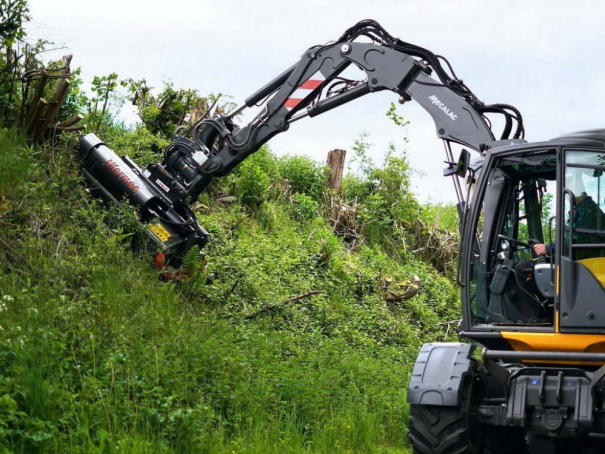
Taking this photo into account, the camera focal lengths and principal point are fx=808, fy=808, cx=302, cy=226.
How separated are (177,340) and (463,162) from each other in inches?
139

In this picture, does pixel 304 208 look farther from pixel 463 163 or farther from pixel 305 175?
pixel 463 163

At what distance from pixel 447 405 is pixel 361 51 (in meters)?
5.57

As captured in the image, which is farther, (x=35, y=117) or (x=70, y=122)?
(x=70, y=122)

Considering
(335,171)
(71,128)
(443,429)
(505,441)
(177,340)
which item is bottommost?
(505,441)

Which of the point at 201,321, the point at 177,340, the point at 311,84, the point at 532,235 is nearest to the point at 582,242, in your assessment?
the point at 532,235

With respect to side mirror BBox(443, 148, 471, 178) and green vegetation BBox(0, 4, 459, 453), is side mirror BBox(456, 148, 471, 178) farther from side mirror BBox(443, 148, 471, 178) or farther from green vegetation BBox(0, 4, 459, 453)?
green vegetation BBox(0, 4, 459, 453)

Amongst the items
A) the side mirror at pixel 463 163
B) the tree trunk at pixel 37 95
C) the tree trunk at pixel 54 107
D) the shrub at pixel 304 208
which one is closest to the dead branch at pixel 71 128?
the tree trunk at pixel 54 107

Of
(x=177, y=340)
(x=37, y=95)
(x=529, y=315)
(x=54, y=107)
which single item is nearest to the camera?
(x=529, y=315)

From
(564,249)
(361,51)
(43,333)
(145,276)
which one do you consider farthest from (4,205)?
(564,249)

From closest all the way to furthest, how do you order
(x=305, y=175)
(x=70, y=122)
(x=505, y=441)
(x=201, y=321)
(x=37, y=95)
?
(x=505, y=441)
(x=201, y=321)
(x=37, y=95)
(x=70, y=122)
(x=305, y=175)

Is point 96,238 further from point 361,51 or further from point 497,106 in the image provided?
point 497,106

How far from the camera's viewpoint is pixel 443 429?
6.75m

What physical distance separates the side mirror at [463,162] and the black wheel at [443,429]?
2063 mm

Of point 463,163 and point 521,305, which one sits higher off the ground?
point 463,163
